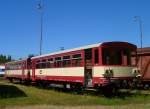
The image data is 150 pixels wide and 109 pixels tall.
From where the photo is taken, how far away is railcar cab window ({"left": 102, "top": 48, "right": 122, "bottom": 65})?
24.2 meters

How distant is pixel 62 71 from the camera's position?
30141mm

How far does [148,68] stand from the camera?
106 ft

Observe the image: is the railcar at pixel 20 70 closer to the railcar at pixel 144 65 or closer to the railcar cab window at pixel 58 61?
the railcar cab window at pixel 58 61

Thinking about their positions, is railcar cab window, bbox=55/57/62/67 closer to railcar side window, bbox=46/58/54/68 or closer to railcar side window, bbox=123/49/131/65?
railcar side window, bbox=46/58/54/68

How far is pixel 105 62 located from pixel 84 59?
2.13 m

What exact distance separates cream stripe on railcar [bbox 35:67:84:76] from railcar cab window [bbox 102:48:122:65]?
2.38 meters

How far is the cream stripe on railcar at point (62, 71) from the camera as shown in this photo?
26.6m

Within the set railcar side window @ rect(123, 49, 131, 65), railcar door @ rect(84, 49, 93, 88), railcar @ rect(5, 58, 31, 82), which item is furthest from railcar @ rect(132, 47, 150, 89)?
railcar @ rect(5, 58, 31, 82)

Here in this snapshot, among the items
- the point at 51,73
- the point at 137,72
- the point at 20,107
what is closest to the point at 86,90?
the point at 137,72

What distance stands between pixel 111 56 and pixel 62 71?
21.2 ft

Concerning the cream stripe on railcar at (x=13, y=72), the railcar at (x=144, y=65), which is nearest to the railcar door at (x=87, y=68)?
the railcar at (x=144, y=65)

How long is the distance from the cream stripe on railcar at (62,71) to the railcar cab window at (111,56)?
7.81 ft

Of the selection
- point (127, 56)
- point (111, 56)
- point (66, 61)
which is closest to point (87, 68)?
point (111, 56)

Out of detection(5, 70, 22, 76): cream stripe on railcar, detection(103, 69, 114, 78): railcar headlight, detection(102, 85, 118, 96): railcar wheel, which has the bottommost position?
detection(102, 85, 118, 96): railcar wheel
